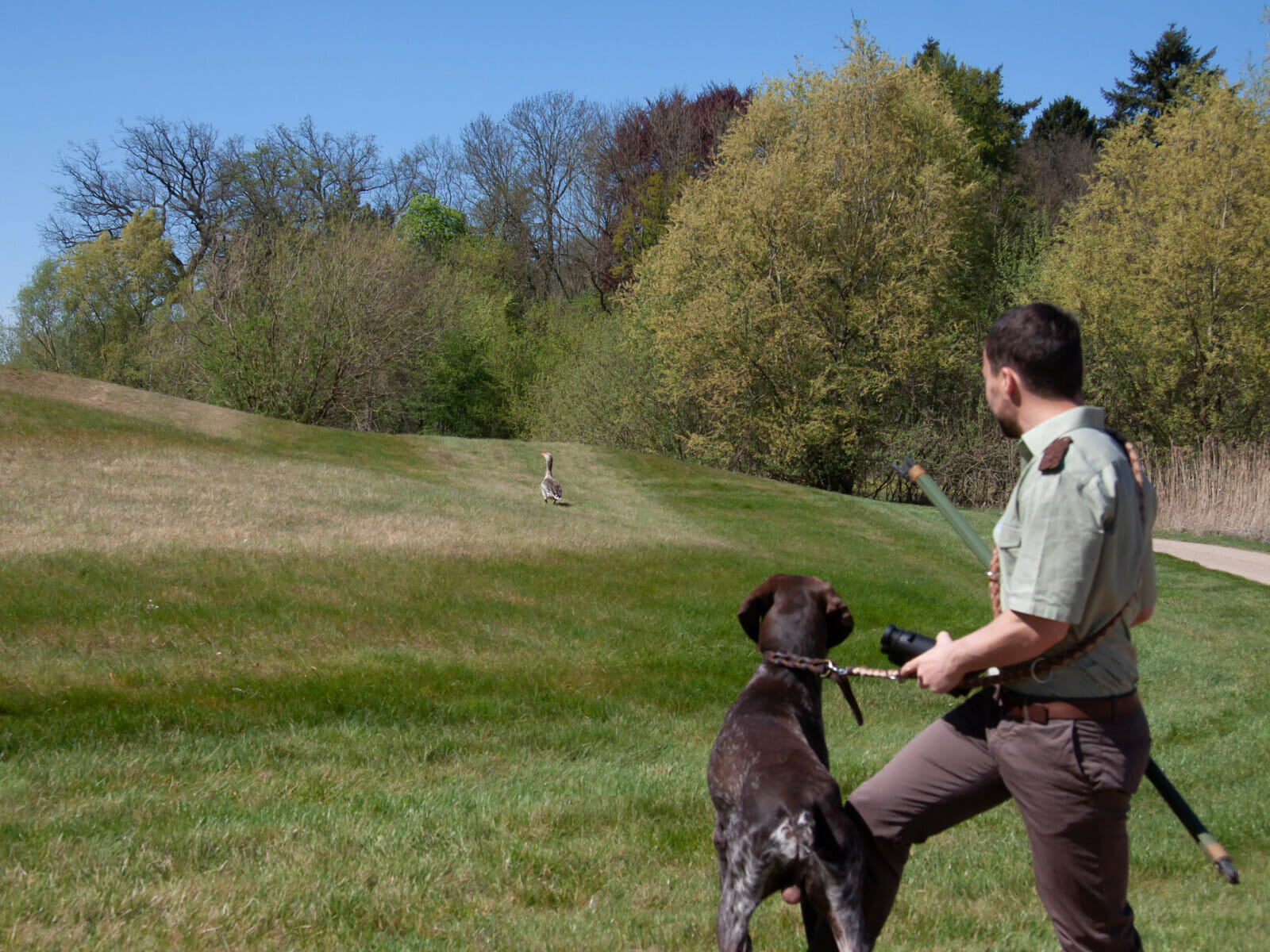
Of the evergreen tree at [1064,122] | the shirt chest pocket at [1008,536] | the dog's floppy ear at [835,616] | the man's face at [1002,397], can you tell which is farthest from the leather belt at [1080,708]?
the evergreen tree at [1064,122]

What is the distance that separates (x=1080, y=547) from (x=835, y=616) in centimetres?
151

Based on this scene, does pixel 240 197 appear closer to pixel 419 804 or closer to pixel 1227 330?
pixel 1227 330

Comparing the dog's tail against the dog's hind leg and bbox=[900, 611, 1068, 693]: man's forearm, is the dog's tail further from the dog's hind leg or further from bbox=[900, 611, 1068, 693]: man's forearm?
bbox=[900, 611, 1068, 693]: man's forearm

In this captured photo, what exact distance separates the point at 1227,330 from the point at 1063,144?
33330mm

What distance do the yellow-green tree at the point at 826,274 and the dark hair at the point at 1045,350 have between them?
29846 millimetres

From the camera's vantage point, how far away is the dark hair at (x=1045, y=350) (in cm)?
294

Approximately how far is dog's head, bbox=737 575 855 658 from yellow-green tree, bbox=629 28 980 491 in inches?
1136

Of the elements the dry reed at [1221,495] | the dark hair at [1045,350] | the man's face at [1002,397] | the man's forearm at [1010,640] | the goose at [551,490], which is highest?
the dark hair at [1045,350]

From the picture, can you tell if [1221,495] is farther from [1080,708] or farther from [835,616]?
[1080,708]

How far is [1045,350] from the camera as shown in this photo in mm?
2949

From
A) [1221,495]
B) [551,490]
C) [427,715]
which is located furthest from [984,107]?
[427,715]

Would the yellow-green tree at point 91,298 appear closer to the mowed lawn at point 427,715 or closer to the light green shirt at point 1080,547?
the mowed lawn at point 427,715

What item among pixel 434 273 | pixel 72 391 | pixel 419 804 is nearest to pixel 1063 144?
pixel 434 273

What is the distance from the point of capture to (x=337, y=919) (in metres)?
4.11
